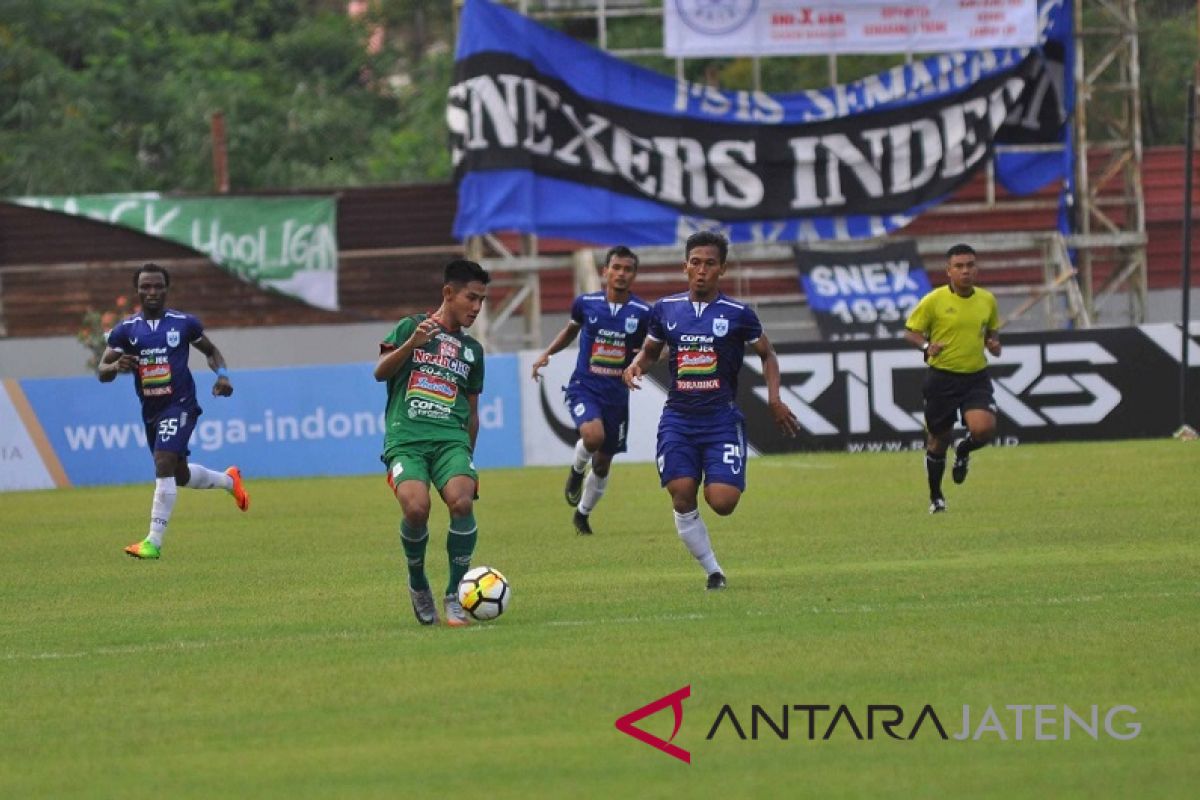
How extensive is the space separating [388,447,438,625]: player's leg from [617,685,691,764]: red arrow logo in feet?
8.61

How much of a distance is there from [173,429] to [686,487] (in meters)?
6.27

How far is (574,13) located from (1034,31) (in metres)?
7.11

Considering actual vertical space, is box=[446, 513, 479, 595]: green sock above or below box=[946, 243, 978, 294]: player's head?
below

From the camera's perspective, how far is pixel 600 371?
1819cm

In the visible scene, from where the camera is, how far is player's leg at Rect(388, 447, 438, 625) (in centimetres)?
1116

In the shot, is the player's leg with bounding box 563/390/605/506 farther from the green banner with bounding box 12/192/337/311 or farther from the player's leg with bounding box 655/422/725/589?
the green banner with bounding box 12/192/337/311

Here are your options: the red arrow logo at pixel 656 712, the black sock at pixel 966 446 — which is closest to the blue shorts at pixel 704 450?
the red arrow logo at pixel 656 712

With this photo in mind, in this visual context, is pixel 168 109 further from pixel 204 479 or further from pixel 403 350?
pixel 403 350

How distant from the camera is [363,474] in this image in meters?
28.0

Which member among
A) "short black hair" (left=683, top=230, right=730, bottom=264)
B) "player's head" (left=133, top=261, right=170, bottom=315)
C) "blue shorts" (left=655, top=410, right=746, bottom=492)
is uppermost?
"short black hair" (left=683, top=230, right=730, bottom=264)

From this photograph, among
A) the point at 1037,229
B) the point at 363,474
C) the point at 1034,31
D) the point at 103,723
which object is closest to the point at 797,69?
A: the point at 1037,229

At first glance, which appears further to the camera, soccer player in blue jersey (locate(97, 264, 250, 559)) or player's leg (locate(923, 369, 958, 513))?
player's leg (locate(923, 369, 958, 513))

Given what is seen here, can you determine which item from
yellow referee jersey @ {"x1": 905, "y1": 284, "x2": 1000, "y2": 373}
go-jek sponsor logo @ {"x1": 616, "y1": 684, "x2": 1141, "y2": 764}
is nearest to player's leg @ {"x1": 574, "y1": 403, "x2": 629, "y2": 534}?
yellow referee jersey @ {"x1": 905, "y1": 284, "x2": 1000, "y2": 373}

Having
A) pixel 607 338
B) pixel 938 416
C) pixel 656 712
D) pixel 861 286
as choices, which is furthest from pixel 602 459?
pixel 861 286
